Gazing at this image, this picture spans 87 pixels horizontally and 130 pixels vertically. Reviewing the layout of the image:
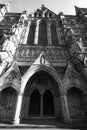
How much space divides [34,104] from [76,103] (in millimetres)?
3222

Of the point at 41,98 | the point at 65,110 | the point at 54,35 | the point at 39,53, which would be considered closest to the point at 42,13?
the point at 54,35

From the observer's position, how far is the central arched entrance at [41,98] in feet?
21.6

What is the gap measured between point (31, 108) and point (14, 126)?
81.1 inches

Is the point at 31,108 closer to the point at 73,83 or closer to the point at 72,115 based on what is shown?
the point at 72,115

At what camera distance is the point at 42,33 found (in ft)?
43.3

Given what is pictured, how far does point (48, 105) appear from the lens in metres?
7.19

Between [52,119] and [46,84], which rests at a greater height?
[46,84]

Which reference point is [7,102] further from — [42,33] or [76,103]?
[42,33]

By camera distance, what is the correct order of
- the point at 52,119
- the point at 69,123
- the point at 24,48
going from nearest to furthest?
the point at 69,123
the point at 52,119
the point at 24,48

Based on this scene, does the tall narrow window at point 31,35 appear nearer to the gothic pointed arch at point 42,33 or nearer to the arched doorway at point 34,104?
the gothic pointed arch at point 42,33

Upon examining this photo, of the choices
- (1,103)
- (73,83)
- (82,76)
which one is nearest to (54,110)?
(73,83)

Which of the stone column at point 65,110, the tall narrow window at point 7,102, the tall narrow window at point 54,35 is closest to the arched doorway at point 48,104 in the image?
the stone column at point 65,110

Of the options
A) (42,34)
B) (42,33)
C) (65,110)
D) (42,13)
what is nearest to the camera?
(65,110)

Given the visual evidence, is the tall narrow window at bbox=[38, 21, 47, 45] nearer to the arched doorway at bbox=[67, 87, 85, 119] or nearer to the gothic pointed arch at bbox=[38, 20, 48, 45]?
the gothic pointed arch at bbox=[38, 20, 48, 45]
